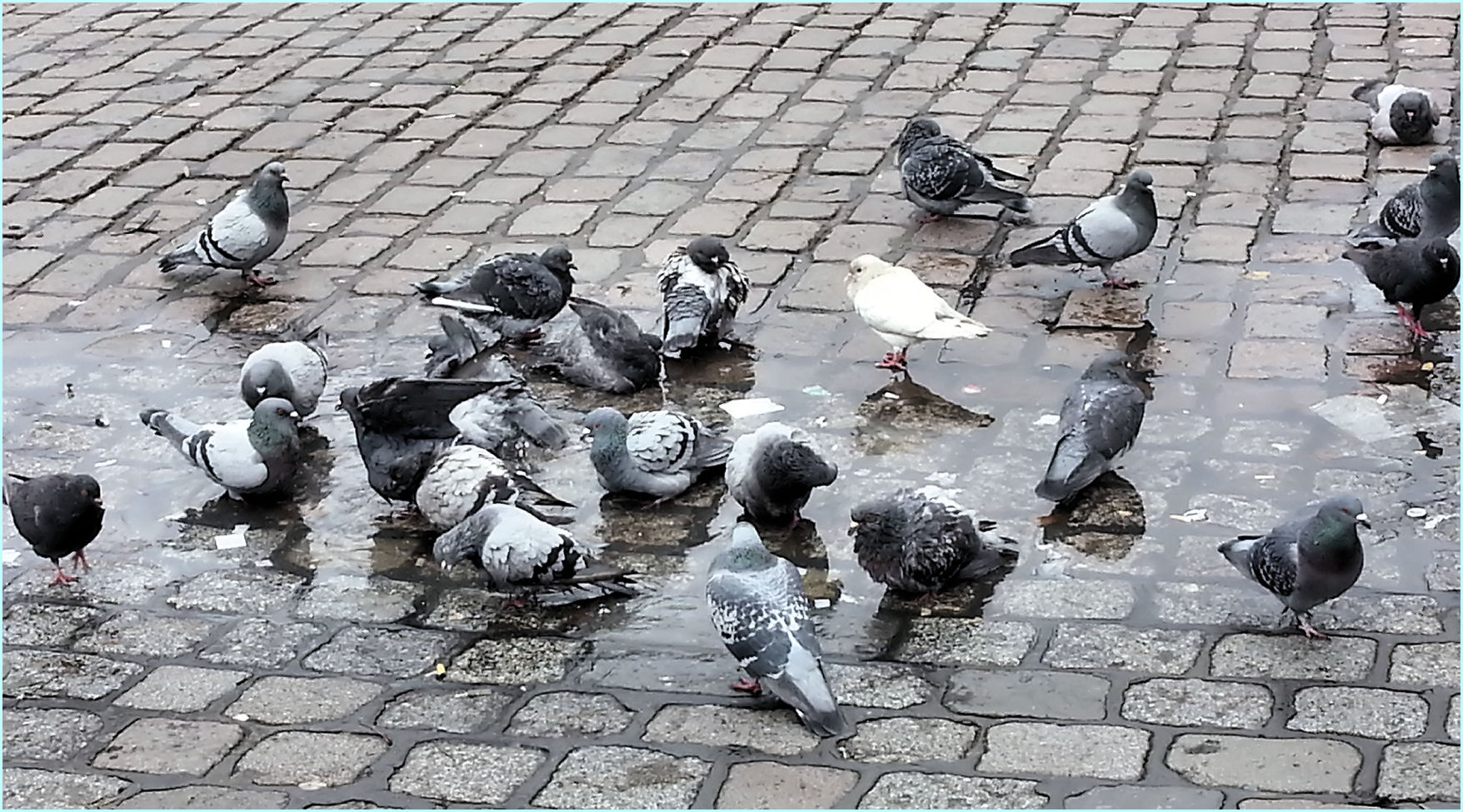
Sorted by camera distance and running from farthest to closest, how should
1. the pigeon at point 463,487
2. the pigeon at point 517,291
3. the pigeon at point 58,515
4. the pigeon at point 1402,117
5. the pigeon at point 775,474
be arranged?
the pigeon at point 1402,117
the pigeon at point 517,291
the pigeon at point 463,487
the pigeon at point 775,474
the pigeon at point 58,515

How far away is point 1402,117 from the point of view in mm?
8805

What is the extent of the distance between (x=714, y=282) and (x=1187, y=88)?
414 cm

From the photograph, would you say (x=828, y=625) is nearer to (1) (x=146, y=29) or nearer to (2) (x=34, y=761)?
(2) (x=34, y=761)

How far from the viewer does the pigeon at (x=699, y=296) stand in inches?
274

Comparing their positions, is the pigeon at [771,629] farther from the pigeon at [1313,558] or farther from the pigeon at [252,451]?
the pigeon at [252,451]

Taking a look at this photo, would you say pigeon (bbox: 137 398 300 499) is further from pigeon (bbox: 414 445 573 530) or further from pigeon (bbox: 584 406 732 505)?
pigeon (bbox: 584 406 732 505)

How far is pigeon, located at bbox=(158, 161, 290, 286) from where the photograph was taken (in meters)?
7.79

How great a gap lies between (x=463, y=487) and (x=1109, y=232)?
3.11 metres

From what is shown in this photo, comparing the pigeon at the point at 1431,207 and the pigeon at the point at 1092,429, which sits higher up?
the pigeon at the point at 1092,429

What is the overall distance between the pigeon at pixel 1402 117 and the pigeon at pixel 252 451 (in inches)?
227

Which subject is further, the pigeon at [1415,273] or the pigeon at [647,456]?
the pigeon at [1415,273]

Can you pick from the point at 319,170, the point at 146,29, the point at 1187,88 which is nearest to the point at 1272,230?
the point at 1187,88

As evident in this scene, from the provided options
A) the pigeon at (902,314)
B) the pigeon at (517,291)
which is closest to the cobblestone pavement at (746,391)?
the pigeon at (902,314)

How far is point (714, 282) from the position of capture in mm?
7078
